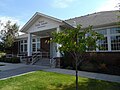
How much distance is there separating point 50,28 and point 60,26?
4.76 ft

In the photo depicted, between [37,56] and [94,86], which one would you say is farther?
[37,56]

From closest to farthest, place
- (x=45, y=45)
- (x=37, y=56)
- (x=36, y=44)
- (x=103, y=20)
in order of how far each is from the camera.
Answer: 1. (x=103, y=20)
2. (x=37, y=56)
3. (x=45, y=45)
4. (x=36, y=44)

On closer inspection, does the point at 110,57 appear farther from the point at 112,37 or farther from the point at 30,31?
the point at 30,31

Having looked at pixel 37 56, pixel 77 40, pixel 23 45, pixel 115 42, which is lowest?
pixel 37 56

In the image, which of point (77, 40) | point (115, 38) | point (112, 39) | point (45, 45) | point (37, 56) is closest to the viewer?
point (77, 40)

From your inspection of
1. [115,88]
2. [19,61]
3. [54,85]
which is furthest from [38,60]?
[115,88]

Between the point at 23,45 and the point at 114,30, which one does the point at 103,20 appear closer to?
the point at 114,30

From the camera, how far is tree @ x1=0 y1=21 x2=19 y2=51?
29.0 metres

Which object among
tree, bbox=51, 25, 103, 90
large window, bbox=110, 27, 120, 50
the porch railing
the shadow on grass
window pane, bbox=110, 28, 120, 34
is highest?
window pane, bbox=110, 28, 120, 34

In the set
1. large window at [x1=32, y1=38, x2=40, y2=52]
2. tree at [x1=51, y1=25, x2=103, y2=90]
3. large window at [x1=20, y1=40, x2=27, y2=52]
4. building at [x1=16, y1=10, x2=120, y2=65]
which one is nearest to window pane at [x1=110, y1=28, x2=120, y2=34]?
building at [x1=16, y1=10, x2=120, y2=65]

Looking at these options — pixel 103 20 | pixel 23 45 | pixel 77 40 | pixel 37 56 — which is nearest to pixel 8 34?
pixel 23 45

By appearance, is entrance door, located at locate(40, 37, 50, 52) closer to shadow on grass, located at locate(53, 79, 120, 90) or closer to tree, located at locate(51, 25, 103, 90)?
shadow on grass, located at locate(53, 79, 120, 90)

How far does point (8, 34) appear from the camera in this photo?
30.0 metres

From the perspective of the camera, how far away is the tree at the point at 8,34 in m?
29.0
